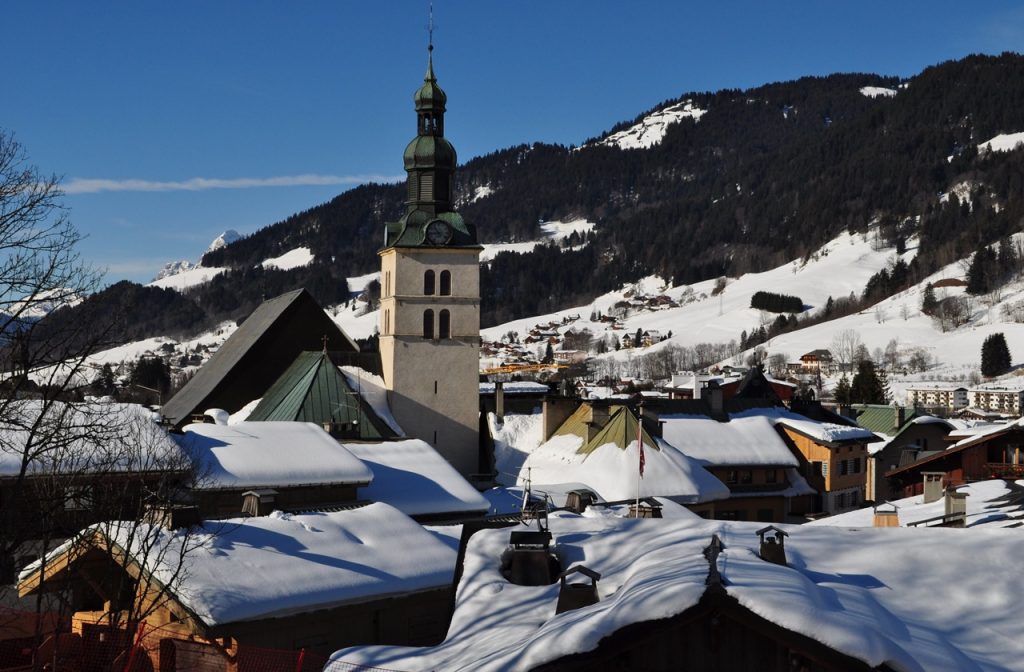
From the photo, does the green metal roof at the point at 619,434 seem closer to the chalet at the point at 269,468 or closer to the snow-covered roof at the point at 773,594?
the chalet at the point at 269,468

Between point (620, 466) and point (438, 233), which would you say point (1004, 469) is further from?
point (438, 233)

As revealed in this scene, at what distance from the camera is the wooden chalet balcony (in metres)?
36.6

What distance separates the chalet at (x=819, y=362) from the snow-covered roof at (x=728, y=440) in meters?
114

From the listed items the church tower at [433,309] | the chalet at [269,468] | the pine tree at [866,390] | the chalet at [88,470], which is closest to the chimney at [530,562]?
the chalet at [88,470]

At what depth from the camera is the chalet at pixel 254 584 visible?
1817cm

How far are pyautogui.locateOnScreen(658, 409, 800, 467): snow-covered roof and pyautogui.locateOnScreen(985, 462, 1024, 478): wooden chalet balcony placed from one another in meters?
17.6

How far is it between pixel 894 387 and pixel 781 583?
143 meters

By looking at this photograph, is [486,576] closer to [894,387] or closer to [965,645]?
[965,645]

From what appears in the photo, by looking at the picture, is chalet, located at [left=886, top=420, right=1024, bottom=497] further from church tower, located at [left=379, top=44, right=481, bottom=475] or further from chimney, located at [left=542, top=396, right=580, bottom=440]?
A: church tower, located at [left=379, top=44, right=481, bottom=475]

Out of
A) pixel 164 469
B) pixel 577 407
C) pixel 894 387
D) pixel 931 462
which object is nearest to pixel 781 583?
pixel 164 469

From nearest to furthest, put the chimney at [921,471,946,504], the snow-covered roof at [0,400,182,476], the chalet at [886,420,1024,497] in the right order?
the snow-covered roof at [0,400,182,476] < the chimney at [921,471,946,504] < the chalet at [886,420,1024,497]

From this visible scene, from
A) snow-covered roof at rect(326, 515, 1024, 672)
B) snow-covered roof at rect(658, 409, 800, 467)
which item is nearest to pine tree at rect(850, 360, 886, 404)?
snow-covered roof at rect(658, 409, 800, 467)

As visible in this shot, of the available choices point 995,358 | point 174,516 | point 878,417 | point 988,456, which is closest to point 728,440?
point 988,456

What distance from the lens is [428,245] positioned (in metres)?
56.8
